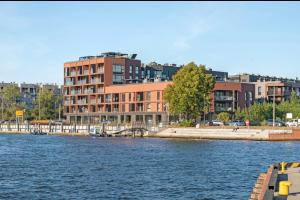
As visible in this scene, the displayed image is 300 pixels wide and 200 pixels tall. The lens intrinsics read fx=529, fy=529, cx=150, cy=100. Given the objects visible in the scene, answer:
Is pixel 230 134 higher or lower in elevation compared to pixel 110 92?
lower

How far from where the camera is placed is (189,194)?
41.2 metres

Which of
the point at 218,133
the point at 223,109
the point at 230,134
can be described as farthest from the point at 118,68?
the point at 230,134

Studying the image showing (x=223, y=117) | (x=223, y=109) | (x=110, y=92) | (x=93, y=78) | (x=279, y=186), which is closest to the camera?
(x=279, y=186)

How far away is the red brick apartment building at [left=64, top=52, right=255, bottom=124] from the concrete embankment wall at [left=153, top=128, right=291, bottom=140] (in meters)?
20.8

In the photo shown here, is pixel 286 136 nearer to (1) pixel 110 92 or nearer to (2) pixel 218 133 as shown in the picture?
(2) pixel 218 133

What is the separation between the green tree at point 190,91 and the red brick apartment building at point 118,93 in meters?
19.5

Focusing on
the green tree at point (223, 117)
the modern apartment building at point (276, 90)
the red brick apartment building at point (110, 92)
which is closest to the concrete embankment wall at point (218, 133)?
the green tree at point (223, 117)

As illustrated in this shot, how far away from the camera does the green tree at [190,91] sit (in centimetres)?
13788

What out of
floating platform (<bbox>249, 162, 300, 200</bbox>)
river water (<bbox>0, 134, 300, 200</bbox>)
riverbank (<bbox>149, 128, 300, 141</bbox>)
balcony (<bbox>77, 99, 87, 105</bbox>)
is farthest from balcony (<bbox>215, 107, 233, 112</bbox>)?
floating platform (<bbox>249, 162, 300, 200</bbox>)

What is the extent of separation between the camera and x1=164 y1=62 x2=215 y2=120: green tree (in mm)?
137875

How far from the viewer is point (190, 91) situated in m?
137

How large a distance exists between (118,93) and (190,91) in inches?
1730

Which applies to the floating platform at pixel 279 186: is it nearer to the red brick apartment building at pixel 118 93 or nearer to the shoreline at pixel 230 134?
the shoreline at pixel 230 134

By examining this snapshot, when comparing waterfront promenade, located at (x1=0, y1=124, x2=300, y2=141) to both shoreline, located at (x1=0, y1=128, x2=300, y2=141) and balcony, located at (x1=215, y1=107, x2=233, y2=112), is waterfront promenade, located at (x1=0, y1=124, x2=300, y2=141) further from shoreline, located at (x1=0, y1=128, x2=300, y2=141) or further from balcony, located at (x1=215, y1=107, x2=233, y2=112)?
balcony, located at (x1=215, y1=107, x2=233, y2=112)
